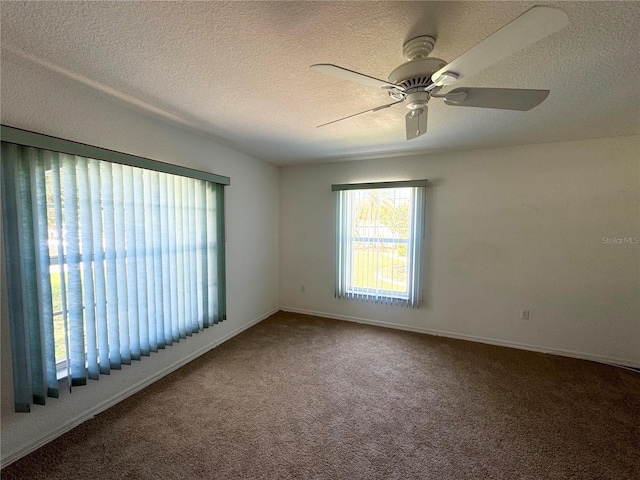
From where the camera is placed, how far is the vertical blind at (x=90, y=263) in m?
1.55

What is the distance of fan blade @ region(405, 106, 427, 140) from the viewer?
1460 millimetres

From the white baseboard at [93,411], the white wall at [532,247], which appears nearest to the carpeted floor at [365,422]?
the white baseboard at [93,411]

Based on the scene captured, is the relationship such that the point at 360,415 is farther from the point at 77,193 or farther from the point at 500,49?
the point at 77,193

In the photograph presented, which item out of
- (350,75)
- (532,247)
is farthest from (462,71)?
(532,247)

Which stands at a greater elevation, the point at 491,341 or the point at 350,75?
the point at 350,75

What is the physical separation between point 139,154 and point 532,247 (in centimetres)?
404

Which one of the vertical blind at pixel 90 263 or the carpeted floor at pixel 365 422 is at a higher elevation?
the vertical blind at pixel 90 263

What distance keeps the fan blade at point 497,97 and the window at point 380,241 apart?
1906mm

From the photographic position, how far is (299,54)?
1.40m

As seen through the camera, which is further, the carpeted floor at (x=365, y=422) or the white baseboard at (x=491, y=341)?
the white baseboard at (x=491, y=341)

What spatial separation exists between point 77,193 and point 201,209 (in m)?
1.07

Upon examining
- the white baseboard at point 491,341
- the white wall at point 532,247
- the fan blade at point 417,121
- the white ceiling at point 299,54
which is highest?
the white ceiling at point 299,54

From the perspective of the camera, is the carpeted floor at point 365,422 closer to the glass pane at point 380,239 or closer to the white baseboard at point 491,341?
the white baseboard at point 491,341

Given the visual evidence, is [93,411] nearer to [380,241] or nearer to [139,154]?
[139,154]
